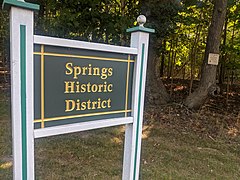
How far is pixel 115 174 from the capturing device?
8.36 ft

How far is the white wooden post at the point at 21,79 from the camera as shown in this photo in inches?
48.8

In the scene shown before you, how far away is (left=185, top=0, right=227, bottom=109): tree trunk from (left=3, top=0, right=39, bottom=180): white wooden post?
4.46 m

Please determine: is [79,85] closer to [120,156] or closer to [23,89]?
[23,89]

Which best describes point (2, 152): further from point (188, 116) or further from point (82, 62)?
point (188, 116)

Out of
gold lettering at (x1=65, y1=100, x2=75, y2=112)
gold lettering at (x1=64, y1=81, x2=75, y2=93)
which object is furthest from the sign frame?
gold lettering at (x1=64, y1=81, x2=75, y2=93)

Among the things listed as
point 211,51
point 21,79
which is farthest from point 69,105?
point 211,51

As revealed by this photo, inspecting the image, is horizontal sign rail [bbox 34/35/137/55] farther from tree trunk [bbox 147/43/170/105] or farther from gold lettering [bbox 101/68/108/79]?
tree trunk [bbox 147/43/170/105]

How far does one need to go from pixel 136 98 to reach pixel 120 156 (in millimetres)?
1390

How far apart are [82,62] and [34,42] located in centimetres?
33

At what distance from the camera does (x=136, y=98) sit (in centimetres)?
186

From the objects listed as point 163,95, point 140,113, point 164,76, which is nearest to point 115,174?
point 140,113

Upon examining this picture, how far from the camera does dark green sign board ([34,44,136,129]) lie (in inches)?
53.9

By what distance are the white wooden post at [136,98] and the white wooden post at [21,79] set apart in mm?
799

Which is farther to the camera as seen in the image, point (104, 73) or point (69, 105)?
point (104, 73)
